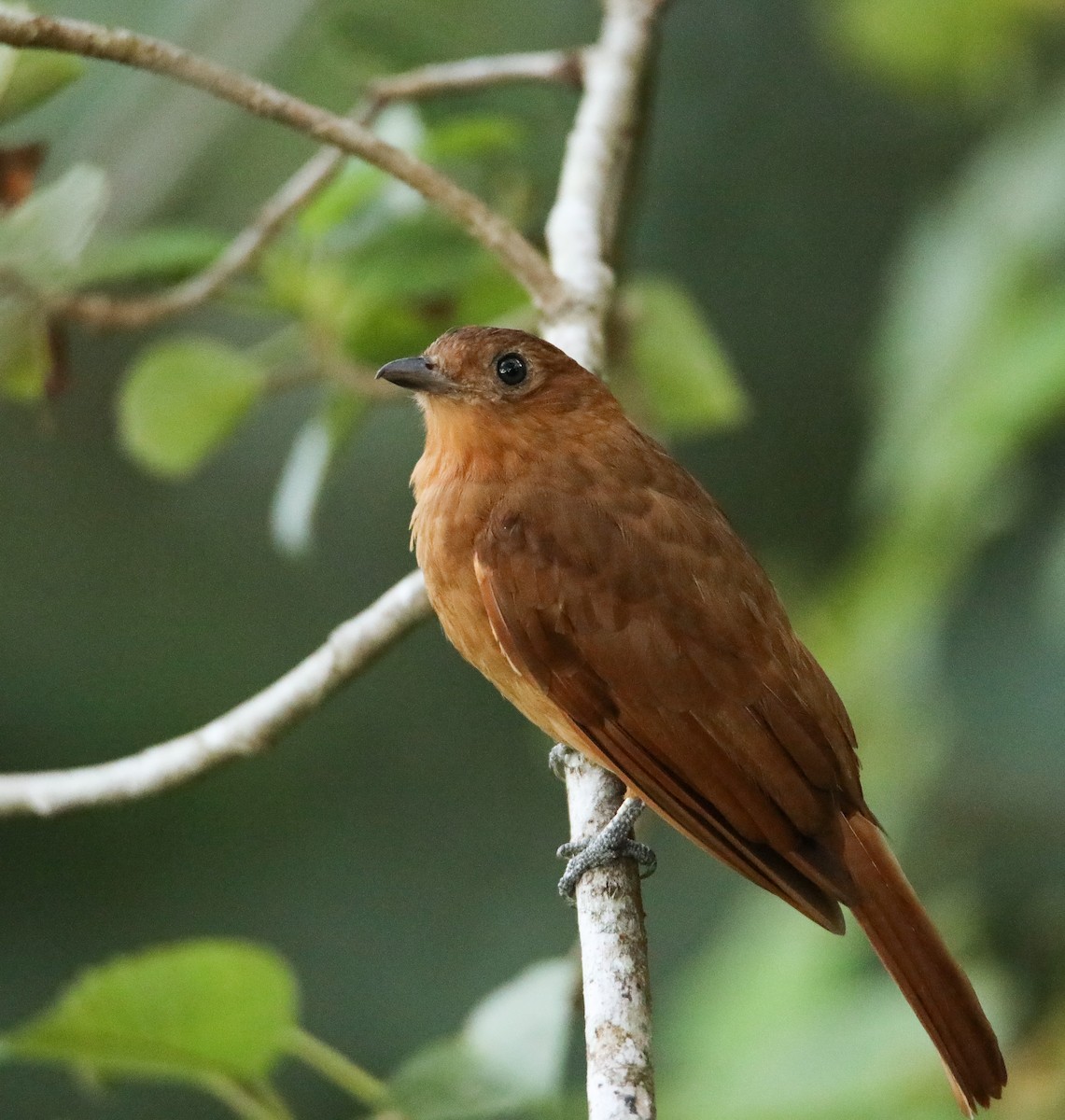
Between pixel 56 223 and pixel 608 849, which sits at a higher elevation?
pixel 56 223

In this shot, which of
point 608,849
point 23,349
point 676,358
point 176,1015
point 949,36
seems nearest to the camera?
point 176,1015

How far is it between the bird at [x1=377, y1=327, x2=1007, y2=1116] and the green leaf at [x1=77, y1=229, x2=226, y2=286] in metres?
0.45

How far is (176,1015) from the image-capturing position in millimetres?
2439

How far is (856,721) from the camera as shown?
4.30 m

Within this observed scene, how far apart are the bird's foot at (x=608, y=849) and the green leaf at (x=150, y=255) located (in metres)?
1.35

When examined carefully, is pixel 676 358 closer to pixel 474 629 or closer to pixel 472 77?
pixel 472 77

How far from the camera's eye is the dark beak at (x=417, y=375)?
10.6 ft

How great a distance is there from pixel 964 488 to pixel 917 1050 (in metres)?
1.19

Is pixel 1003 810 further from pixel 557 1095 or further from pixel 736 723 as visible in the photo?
pixel 557 1095

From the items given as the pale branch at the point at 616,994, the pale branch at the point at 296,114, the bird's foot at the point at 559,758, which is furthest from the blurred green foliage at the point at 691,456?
the bird's foot at the point at 559,758

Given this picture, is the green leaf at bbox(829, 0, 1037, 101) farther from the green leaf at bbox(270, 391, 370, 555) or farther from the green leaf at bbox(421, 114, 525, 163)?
the green leaf at bbox(270, 391, 370, 555)

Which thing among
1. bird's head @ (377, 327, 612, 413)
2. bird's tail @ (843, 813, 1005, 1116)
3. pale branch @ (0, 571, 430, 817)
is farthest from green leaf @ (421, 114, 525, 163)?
bird's tail @ (843, 813, 1005, 1116)

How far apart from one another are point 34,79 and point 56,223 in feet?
0.76

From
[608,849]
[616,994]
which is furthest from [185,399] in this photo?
[616,994]
